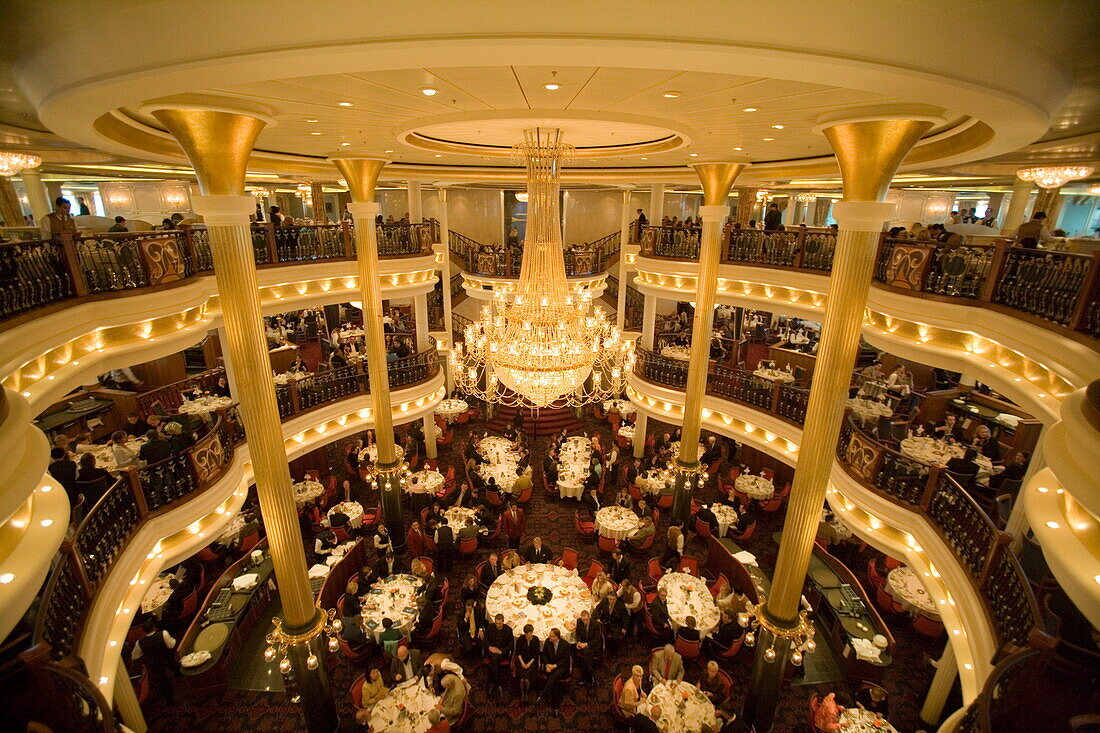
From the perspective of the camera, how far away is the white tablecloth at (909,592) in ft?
27.5

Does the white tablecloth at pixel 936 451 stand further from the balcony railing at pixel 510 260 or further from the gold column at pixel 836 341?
the balcony railing at pixel 510 260

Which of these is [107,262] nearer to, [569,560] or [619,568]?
[569,560]

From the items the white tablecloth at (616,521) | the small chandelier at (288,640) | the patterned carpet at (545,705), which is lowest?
the patterned carpet at (545,705)

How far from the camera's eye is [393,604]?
8.52m

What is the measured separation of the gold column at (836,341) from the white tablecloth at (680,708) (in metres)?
0.96

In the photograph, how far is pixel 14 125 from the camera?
19.2 ft

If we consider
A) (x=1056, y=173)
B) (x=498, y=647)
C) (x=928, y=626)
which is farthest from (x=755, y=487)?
(x=1056, y=173)

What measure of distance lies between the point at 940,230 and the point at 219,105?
9.66m

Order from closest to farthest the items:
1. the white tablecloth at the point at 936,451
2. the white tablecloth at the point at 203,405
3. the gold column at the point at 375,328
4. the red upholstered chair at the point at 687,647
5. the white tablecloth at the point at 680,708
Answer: the white tablecloth at the point at 680,708 → the red upholstered chair at the point at 687,647 → the white tablecloth at the point at 936,451 → the gold column at the point at 375,328 → the white tablecloth at the point at 203,405

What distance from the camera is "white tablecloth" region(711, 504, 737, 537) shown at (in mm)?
10891

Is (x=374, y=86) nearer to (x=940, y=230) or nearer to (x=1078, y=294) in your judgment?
(x=1078, y=294)

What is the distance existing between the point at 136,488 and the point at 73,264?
273cm

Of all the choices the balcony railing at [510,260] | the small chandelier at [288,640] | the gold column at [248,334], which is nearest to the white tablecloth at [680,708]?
the small chandelier at [288,640]

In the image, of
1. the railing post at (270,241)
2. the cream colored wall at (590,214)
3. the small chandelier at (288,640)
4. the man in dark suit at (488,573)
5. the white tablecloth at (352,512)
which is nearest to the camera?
the small chandelier at (288,640)
